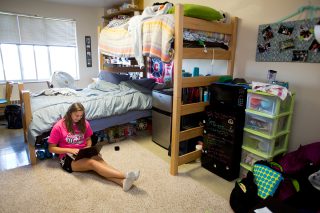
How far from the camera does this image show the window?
411 centimetres

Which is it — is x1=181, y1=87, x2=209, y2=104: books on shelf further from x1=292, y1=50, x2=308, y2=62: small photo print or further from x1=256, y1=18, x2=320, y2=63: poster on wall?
x1=292, y1=50, x2=308, y2=62: small photo print

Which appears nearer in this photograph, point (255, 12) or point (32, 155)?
point (255, 12)

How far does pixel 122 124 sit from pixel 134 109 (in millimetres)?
333

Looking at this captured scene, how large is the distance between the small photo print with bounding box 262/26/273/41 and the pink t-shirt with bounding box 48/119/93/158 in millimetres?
2142

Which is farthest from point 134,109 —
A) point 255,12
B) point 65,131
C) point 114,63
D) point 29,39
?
point 29,39

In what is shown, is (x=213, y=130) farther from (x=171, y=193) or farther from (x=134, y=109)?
(x=134, y=109)

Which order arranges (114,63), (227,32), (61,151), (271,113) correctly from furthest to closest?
(114,63) → (227,32) → (61,151) → (271,113)

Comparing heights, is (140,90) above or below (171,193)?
above

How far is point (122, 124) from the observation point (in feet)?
10.6

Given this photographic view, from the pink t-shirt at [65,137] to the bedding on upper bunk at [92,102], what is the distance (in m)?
0.30

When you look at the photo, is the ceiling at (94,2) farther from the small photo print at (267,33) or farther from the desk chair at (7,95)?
the small photo print at (267,33)

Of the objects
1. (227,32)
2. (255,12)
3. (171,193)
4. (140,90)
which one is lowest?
(171,193)

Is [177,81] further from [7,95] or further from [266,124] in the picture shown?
[7,95]

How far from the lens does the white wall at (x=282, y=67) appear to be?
1.87 m
